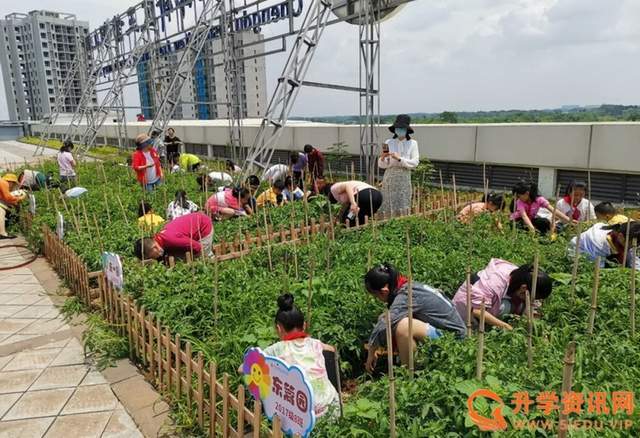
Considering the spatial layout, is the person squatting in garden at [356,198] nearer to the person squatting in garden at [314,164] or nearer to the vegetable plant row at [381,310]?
the vegetable plant row at [381,310]

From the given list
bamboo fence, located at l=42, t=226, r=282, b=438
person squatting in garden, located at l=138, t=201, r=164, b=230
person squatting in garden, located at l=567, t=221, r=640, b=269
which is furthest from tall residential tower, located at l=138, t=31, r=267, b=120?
person squatting in garden, located at l=567, t=221, r=640, b=269

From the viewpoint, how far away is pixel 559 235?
566 centimetres

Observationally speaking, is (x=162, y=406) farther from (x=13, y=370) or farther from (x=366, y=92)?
(x=366, y=92)

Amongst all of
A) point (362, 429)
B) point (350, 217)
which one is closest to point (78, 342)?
point (362, 429)

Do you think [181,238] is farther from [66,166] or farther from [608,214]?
[66,166]

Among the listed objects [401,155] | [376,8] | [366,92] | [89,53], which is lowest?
[401,155]

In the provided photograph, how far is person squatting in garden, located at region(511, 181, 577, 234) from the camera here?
6.05 metres

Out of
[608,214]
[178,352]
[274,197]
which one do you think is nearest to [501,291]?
[178,352]

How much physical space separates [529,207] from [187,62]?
11.4 meters

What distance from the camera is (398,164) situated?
6.78 meters

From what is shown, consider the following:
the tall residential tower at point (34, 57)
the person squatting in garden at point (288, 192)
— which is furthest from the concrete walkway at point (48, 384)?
the tall residential tower at point (34, 57)

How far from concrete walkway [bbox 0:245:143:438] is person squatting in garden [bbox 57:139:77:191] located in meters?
6.11

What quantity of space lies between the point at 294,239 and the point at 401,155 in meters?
2.20

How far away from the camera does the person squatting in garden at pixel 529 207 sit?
6.05 metres
